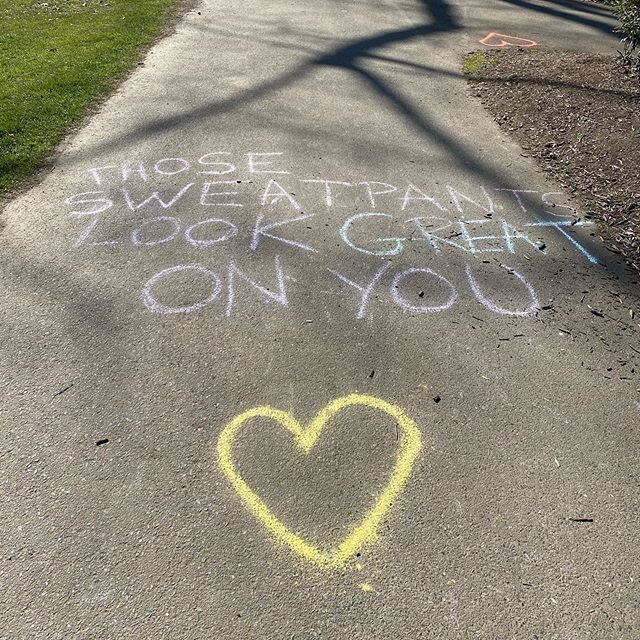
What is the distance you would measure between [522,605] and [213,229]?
10.2 ft

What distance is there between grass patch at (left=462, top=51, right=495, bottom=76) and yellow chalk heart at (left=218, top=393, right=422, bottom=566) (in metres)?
6.87

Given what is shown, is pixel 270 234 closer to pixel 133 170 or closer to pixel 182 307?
pixel 182 307

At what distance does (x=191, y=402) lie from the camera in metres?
2.81

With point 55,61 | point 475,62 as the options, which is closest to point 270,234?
point 55,61

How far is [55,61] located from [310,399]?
6.97 m

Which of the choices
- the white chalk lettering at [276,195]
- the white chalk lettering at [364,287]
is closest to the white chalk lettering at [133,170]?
the white chalk lettering at [276,195]

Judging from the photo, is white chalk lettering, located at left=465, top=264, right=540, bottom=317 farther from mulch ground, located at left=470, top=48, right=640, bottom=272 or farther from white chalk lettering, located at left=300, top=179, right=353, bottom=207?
white chalk lettering, located at left=300, top=179, right=353, bottom=207

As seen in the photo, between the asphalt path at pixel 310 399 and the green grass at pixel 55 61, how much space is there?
42cm

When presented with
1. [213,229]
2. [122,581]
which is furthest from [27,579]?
[213,229]

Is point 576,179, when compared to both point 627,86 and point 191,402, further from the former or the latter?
point 191,402

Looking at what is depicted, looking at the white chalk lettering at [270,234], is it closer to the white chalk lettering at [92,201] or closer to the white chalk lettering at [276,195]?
the white chalk lettering at [276,195]

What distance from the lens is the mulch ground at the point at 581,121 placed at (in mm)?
4758

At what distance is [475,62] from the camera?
8.51 metres

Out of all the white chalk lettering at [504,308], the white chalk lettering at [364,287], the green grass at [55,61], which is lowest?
the white chalk lettering at [504,308]
